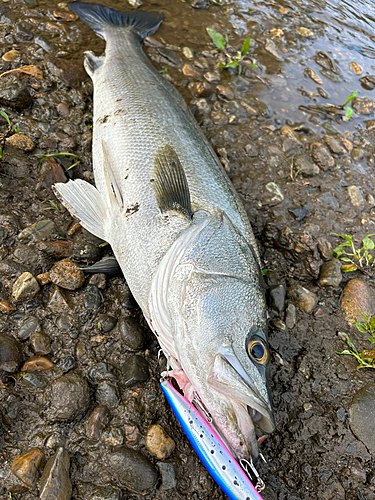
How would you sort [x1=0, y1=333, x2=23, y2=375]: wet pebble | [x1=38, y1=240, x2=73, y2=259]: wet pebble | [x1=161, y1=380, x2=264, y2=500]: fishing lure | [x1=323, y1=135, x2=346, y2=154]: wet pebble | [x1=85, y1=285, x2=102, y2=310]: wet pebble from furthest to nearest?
[x1=323, y1=135, x2=346, y2=154]: wet pebble < [x1=38, y1=240, x2=73, y2=259]: wet pebble < [x1=85, y1=285, x2=102, y2=310]: wet pebble < [x1=0, y1=333, x2=23, y2=375]: wet pebble < [x1=161, y1=380, x2=264, y2=500]: fishing lure

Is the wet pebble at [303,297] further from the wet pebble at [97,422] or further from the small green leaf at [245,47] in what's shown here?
the small green leaf at [245,47]

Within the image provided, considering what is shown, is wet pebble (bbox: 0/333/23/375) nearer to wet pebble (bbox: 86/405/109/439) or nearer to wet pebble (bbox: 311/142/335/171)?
wet pebble (bbox: 86/405/109/439)

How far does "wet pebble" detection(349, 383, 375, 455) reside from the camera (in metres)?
2.41

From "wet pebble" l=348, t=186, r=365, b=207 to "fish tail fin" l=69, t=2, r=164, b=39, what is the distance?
134 inches

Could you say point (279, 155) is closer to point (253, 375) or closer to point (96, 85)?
point (96, 85)

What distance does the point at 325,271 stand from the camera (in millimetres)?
3164

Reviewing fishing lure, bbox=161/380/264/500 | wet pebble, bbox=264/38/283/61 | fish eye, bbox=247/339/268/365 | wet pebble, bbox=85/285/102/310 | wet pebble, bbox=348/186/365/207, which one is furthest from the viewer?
wet pebble, bbox=264/38/283/61

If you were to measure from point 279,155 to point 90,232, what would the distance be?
95.3 inches

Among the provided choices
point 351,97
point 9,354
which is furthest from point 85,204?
point 351,97

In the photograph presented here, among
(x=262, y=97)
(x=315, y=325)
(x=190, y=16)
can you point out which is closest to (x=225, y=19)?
(x=190, y=16)

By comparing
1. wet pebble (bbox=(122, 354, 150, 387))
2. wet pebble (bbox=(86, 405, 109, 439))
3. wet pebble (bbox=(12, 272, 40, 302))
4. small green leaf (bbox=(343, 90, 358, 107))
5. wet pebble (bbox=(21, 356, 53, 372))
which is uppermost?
small green leaf (bbox=(343, 90, 358, 107))

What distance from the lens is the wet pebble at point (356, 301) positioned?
2980 mm

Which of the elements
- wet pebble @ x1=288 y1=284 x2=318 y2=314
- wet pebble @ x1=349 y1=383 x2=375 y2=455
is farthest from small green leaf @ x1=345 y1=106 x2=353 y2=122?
wet pebble @ x1=349 y1=383 x2=375 y2=455

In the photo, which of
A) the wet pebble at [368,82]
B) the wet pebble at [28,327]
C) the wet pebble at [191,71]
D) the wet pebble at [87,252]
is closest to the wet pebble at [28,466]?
the wet pebble at [28,327]
